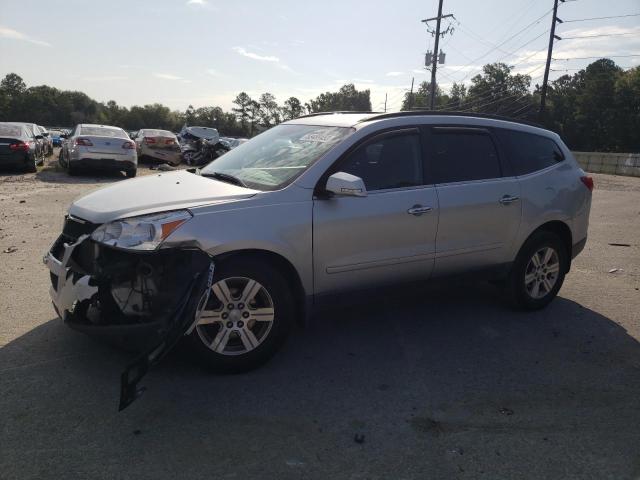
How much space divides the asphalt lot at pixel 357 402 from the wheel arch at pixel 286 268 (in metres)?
0.39

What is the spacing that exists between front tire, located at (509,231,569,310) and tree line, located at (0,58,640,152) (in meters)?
24.9

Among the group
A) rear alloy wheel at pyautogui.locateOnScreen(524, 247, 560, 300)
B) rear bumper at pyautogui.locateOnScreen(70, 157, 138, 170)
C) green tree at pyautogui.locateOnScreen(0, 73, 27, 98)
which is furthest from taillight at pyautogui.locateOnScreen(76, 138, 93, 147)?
green tree at pyautogui.locateOnScreen(0, 73, 27, 98)

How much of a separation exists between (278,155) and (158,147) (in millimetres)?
17383

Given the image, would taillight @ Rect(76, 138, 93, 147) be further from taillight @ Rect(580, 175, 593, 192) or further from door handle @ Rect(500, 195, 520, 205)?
taillight @ Rect(580, 175, 593, 192)

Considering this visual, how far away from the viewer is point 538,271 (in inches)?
203

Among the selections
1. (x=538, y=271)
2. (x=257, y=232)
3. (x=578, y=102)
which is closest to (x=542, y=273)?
(x=538, y=271)

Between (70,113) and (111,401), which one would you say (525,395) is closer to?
(111,401)

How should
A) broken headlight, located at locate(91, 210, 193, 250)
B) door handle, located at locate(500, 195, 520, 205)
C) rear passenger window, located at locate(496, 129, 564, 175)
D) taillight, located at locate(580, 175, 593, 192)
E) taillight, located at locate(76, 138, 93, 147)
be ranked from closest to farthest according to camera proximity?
1. broken headlight, located at locate(91, 210, 193, 250)
2. door handle, located at locate(500, 195, 520, 205)
3. rear passenger window, located at locate(496, 129, 564, 175)
4. taillight, located at locate(580, 175, 593, 192)
5. taillight, located at locate(76, 138, 93, 147)

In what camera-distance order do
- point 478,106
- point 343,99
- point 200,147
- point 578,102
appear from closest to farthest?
point 200,147
point 578,102
point 478,106
point 343,99

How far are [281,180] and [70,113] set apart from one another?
146 meters

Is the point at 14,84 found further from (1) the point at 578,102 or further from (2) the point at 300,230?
(2) the point at 300,230

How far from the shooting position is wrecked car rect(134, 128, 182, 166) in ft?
66.3

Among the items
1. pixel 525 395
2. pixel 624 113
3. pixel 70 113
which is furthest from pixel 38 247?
pixel 70 113

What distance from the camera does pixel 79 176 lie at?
15.1m
